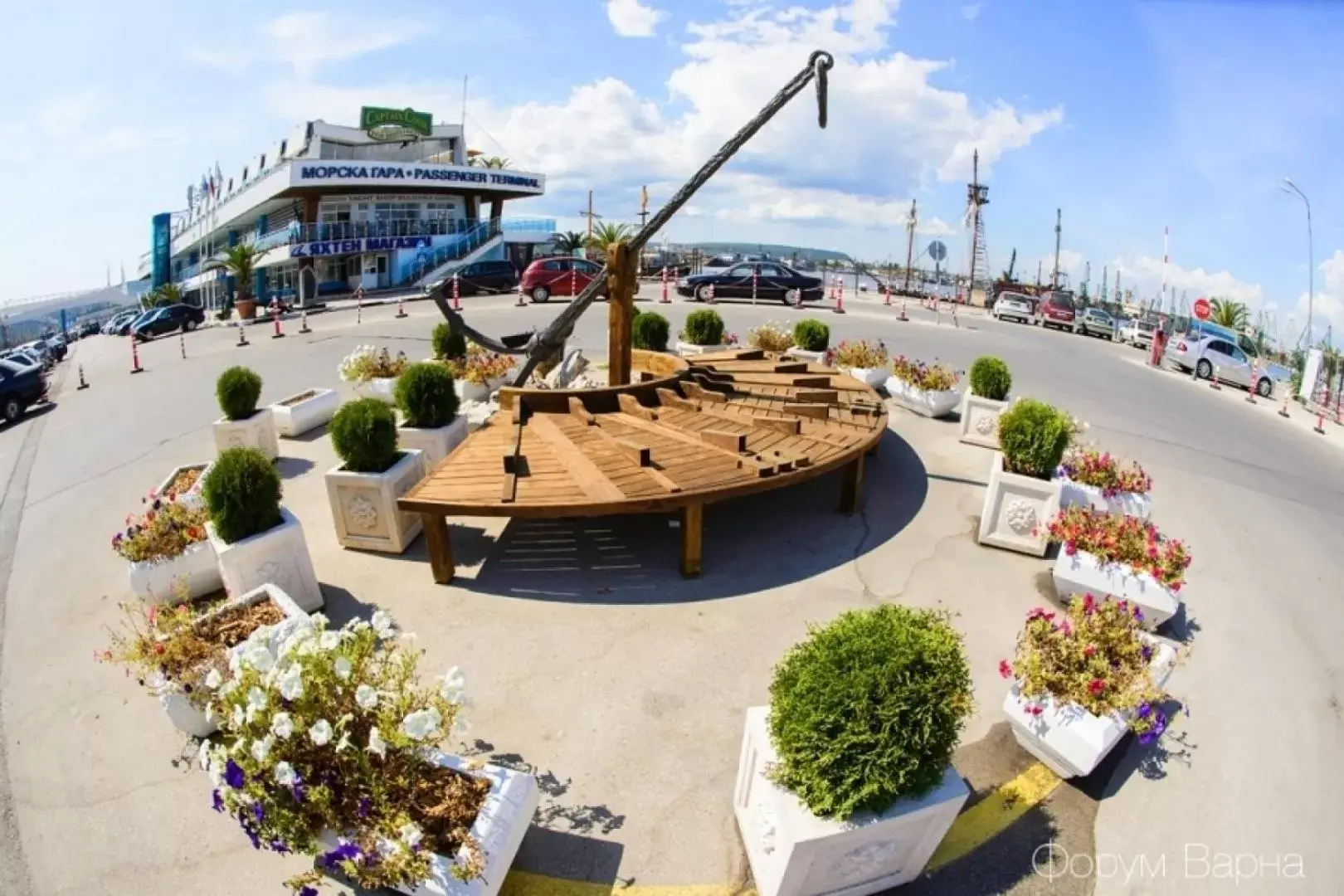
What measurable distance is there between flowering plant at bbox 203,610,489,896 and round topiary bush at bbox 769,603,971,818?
1.61 metres

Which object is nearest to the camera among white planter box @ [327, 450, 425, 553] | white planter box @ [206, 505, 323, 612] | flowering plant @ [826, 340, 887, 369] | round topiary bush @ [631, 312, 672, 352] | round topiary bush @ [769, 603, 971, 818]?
round topiary bush @ [769, 603, 971, 818]

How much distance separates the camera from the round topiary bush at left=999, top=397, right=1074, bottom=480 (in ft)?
24.4

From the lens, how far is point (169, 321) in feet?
93.4

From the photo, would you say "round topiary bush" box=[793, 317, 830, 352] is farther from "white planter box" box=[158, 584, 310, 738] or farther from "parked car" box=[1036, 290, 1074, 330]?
"parked car" box=[1036, 290, 1074, 330]

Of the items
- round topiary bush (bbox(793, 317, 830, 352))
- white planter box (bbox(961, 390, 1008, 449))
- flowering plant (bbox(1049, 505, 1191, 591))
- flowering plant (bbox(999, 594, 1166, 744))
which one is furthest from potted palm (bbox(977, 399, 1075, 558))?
round topiary bush (bbox(793, 317, 830, 352))

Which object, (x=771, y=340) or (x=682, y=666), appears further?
(x=771, y=340)

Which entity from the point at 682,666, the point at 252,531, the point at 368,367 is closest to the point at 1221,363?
the point at 682,666

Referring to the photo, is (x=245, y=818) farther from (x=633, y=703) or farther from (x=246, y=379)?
(x=246, y=379)

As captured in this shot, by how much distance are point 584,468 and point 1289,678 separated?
6.22 metres

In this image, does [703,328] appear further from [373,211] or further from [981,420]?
[373,211]

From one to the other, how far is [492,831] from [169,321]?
1262 inches

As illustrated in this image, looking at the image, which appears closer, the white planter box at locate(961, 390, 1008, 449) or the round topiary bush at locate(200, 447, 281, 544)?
the round topiary bush at locate(200, 447, 281, 544)

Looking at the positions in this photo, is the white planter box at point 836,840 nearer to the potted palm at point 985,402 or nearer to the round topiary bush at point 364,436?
the round topiary bush at point 364,436

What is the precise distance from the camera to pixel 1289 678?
588 cm
